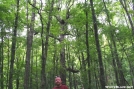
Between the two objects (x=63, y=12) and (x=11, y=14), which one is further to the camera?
(x=63, y=12)

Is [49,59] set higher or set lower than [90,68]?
higher

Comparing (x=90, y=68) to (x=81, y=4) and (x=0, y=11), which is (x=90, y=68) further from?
(x=0, y=11)

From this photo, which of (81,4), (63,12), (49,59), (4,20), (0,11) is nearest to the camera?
(81,4)

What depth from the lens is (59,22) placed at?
16.3 m

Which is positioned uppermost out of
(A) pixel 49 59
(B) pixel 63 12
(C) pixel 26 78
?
(B) pixel 63 12

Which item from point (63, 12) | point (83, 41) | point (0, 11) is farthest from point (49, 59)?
point (0, 11)

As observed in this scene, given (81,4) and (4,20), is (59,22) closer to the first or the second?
(4,20)

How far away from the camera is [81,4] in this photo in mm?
9602

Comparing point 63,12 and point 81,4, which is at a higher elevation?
point 63,12

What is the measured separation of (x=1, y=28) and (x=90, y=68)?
6.42m

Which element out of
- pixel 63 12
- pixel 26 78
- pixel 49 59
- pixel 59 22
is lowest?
pixel 26 78

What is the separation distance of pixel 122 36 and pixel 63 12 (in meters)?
6.12

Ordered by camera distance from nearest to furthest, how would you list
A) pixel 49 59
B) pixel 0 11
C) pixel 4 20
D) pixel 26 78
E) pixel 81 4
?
pixel 81 4
pixel 0 11
pixel 4 20
pixel 26 78
pixel 49 59

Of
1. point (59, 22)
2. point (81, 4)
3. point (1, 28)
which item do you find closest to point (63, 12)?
point (59, 22)
